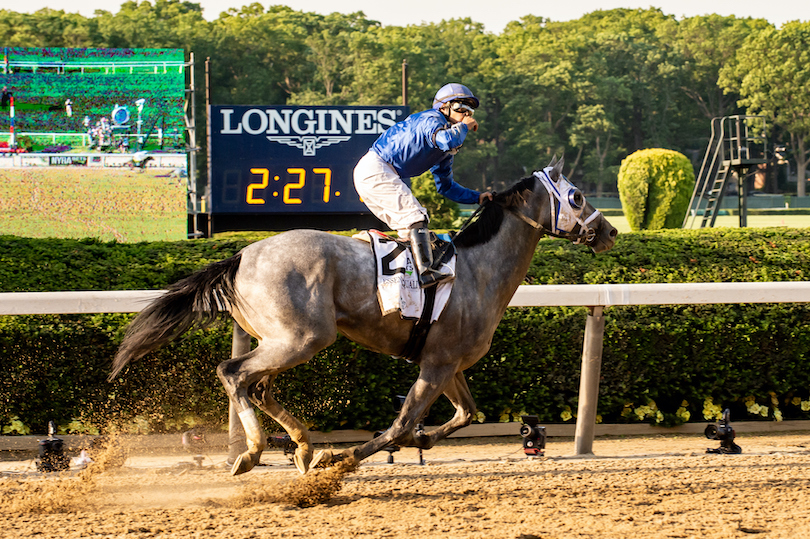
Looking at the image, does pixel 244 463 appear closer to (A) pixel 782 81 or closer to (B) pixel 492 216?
(B) pixel 492 216

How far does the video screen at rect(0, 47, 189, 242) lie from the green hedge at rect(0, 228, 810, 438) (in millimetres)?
8965

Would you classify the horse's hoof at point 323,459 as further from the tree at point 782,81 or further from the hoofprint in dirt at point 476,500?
the tree at point 782,81

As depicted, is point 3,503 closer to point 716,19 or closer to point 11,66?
point 11,66

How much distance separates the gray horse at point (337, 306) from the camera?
3.35m

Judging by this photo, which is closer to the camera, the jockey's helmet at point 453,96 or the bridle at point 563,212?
→ the jockey's helmet at point 453,96

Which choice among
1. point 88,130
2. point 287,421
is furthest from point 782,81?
point 287,421

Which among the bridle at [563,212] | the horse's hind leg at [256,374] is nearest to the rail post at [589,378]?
the bridle at [563,212]

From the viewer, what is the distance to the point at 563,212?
3896mm

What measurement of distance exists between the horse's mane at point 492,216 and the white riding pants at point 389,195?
1.01ft

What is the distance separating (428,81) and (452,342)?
50830 mm

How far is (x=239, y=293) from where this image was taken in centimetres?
345

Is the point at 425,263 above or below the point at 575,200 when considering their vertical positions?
below

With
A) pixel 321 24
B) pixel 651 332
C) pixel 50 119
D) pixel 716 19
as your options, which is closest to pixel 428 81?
pixel 321 24

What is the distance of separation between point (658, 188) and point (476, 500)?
716 inches
